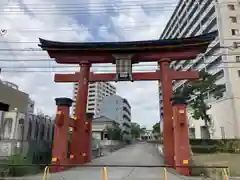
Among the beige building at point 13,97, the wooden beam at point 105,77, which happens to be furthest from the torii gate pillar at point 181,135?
the beige building at point 13,97

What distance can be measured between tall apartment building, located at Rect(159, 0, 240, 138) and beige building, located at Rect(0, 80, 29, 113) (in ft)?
56.4

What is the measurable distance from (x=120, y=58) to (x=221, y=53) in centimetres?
2080

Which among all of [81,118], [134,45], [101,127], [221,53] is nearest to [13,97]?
[81,118]

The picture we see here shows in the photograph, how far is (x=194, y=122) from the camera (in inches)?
1580

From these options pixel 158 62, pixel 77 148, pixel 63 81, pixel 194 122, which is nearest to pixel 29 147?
pixel 77 148

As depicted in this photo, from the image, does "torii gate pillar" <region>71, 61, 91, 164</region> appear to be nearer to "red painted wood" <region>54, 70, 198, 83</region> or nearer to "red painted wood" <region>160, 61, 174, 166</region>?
"red painted wood" <region>54, 70, 198, 83</region>

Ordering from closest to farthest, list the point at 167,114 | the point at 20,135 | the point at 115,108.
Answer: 1. the point at 20,135
2. the point at 167,114
3. the point at 115,108

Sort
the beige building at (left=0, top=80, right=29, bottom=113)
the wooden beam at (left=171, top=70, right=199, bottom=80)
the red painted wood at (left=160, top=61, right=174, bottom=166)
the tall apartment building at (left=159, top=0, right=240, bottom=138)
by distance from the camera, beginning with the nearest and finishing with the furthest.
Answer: the red painted wood at (left=160, top=61, right=174, bottom=166), the wooden beam at (left=171, top=70, right=199, bottom=80), the beige building at (left=0, top=80, right=29, bottom=113), the tall apartment building at (left=159, top=0, right=240, bottom=138)

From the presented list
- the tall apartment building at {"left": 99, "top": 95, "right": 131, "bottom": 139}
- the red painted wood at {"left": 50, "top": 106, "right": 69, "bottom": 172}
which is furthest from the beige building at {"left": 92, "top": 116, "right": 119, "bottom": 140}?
the red painted wood at {"left": 50, "top": 106, "right": 69, "bottom": 172}

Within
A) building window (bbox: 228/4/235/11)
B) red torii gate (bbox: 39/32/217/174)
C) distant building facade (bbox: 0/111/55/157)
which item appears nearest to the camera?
distant building facade (bbox: 0/111/55/157)

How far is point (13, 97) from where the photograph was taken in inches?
829

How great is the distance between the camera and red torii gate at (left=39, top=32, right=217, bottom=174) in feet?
55.5

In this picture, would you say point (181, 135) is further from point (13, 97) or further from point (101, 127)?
point (101, 127)

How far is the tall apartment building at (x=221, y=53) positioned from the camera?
33.0 meters
